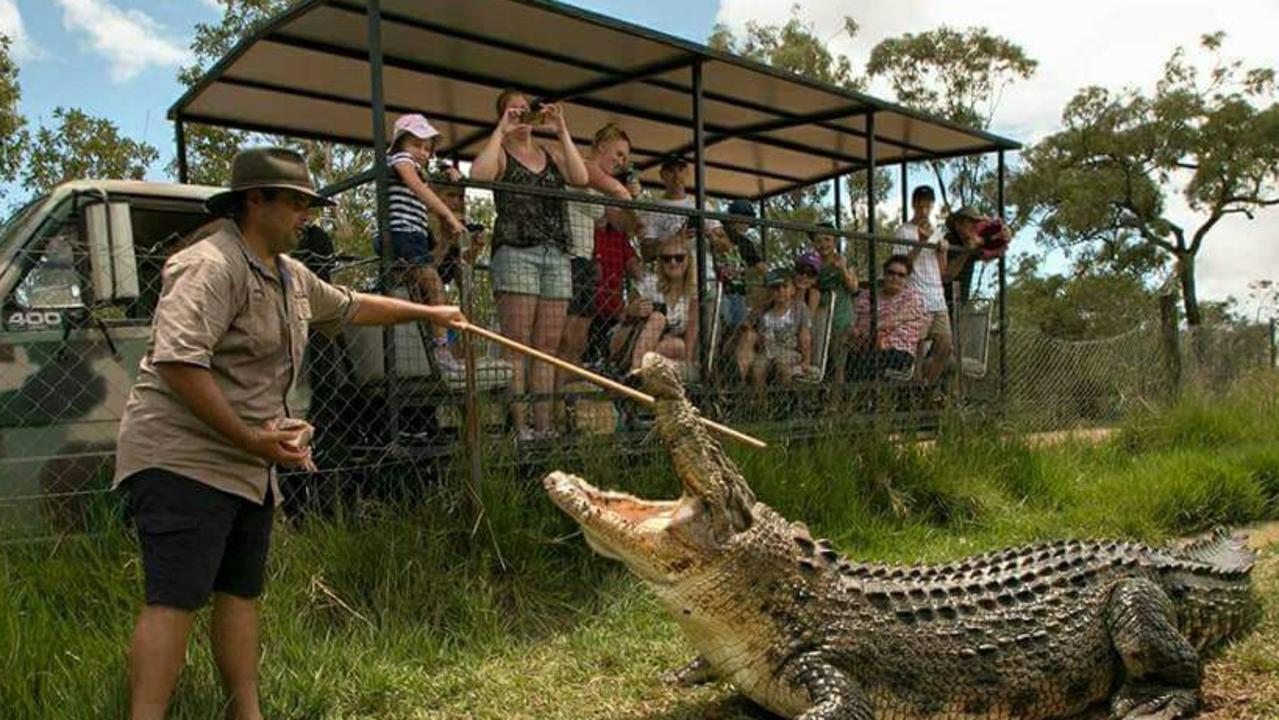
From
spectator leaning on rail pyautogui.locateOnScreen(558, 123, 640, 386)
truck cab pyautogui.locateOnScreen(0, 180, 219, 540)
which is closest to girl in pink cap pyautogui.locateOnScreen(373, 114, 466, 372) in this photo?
spectator leaning on rail pyautogui.locateOnScreen(558, 123, 640, 386)

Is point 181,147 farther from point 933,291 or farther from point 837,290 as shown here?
point 933,291

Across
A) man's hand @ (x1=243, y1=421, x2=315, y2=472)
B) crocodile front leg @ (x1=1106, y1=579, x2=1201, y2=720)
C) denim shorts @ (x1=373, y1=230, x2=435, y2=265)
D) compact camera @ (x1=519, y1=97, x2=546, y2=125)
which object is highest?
compact camera @ (x1=519, y1=97, x2=546, y2=125)

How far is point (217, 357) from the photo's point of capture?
2.93 metres

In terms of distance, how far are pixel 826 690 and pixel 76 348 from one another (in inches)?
140

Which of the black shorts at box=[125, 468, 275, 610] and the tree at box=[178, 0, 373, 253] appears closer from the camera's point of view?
the black shorts at box=[125, 468, 275, 610]

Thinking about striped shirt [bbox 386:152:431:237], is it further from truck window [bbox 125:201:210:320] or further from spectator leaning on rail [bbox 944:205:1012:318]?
spectator leaning on rail [bbox 944:205:1012:318]

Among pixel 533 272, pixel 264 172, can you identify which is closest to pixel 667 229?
pixel 533 272

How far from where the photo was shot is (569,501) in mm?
3029

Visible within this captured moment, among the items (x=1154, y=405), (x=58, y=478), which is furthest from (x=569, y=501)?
(x=1154, y=405)

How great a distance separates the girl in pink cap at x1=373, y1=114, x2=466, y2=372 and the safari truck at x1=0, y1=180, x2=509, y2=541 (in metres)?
0.20

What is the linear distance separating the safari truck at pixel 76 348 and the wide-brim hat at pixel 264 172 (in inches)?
62.0

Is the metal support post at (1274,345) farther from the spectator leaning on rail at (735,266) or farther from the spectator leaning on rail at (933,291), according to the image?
the spectator leaning on rail at (735,266)

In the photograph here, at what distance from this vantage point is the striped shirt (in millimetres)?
5250

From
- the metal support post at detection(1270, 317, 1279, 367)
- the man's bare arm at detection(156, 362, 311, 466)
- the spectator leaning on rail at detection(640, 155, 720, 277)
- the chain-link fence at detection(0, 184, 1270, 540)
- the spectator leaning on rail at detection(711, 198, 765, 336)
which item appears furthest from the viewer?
the metal support post at detection(1270, 317, 1279, 367)
